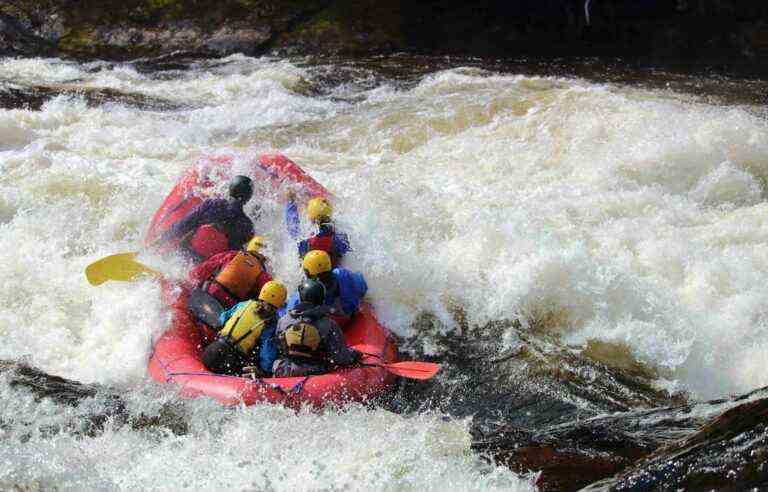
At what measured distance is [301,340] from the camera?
5.50m

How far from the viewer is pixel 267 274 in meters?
6.51

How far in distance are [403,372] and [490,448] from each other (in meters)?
1.66

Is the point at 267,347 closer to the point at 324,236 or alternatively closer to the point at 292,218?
the point at 324,236

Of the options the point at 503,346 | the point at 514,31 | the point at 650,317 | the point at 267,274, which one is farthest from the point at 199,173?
the point at 514,31

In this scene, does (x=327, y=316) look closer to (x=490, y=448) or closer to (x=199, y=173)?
(x=490, y=448)

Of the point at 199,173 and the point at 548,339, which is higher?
the point at 199,173

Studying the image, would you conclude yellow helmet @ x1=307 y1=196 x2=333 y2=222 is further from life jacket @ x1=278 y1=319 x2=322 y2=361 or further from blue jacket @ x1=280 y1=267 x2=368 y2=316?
life jacket @ x1=278 y1=319 x2=322 y2=361

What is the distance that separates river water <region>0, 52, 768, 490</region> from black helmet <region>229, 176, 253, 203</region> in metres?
0.45

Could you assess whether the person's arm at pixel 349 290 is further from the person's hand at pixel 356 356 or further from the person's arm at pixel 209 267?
the person's arm at pixel 209 267

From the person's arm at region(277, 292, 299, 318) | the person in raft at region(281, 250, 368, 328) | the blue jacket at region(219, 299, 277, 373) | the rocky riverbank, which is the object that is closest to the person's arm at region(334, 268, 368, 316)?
the person in raft at region(281, 250, 368, 328)

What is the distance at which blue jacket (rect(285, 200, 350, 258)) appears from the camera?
704 centimetres

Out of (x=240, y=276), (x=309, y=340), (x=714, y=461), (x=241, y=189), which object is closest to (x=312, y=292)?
(x=309, y=340)

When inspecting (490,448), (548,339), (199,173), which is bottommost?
(548,339)

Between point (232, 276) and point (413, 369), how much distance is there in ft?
4.91
